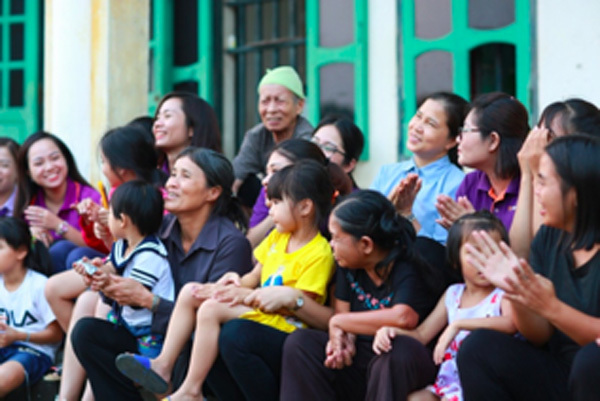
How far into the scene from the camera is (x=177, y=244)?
14.1ft

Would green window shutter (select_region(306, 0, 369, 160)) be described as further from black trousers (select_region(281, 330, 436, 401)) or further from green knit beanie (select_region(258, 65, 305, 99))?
black trousers (select_region(281, 330, 436, 401))

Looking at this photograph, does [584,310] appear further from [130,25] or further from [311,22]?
[130,25]

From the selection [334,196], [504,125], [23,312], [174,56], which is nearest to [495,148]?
[504,125]

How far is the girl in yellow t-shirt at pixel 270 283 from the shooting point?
143 inches

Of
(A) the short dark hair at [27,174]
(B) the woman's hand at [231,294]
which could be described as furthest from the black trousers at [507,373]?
(A) the short dark hair at [27,174]

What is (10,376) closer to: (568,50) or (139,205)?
(139,205)

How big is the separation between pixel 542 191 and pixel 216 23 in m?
4.92

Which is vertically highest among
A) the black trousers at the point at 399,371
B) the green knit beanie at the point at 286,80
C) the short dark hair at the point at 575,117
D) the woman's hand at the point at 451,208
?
the green knit beanie at the point at 286,80

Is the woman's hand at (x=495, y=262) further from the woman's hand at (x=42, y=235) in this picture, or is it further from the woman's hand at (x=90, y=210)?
the woman's hand at (x=42, y=235)

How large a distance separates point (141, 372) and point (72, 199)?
2.01 metres

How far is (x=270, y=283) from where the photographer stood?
377cm

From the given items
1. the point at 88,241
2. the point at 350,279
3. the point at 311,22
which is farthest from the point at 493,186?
the point at 311,22

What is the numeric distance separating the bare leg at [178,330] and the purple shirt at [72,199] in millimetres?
1773

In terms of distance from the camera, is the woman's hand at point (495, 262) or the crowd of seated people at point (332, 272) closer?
the woman's hand at point (495, 262)
